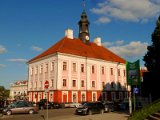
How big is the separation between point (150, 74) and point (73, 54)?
86.0 feet

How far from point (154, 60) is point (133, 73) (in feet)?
30.6

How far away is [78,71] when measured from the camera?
56.4 m

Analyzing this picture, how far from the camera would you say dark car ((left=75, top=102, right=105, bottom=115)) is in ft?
96.6

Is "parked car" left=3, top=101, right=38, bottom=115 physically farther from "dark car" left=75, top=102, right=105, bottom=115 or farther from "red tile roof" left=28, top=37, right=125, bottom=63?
"red tile roof" left=28, top=37, right=125, bottom=63

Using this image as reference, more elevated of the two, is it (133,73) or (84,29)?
(84,29)

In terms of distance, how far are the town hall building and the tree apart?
931 inches

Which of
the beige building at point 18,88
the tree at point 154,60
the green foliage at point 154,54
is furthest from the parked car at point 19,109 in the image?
the beige building at point 18,88

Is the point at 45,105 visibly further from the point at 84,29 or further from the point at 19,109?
the point at 84,29

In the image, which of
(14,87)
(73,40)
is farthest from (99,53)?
(14,87)

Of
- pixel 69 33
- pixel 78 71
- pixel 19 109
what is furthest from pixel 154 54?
pixel 69 33

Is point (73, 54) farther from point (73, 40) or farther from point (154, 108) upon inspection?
point (154, 108)

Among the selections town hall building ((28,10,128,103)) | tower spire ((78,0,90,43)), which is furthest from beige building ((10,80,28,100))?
tower spire ((78,0,90,43))

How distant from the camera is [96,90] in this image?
59062 millimetres

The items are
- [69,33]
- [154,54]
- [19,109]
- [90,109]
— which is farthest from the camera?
[69,33]
